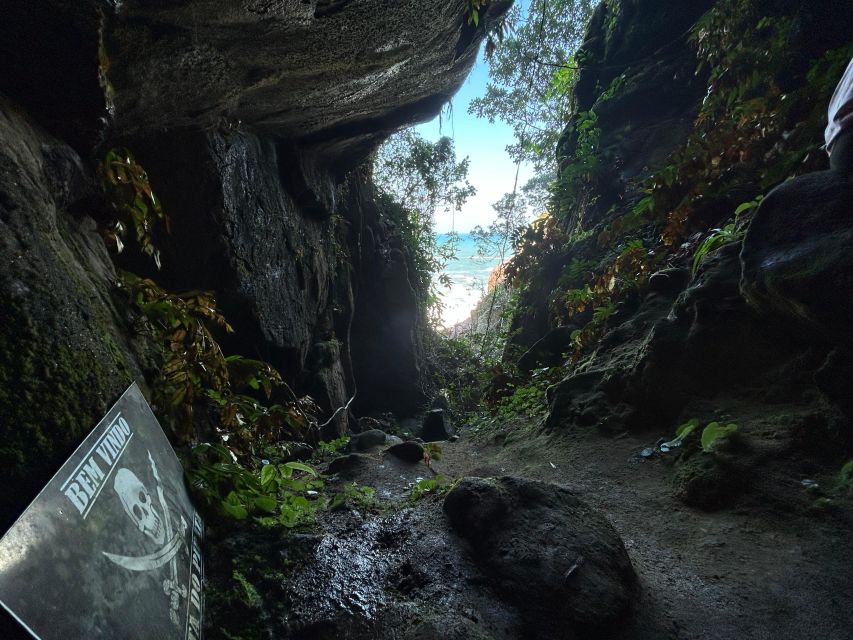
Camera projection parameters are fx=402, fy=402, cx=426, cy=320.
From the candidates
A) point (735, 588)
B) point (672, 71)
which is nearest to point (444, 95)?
point (672, 71)

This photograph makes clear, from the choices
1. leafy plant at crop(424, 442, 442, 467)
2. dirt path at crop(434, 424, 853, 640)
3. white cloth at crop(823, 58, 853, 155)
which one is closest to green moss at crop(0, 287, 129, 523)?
dirt path at crop(434, 424, 853, 640)

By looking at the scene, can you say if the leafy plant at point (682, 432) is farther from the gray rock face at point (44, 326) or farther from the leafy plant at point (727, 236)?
the gray rock face at point (44, 326)

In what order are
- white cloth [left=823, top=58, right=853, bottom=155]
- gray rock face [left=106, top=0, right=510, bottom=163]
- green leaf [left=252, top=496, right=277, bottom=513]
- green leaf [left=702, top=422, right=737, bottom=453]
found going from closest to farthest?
green leaf [left=252, top=496, right=277, bottom=513] < white cloth [left=823, top=58, right=853, bottom=155] < gray rock face [left=106, top=0, right=510, bottom=163] < green leaf [left=702, top=422, right=737, bottom=453]

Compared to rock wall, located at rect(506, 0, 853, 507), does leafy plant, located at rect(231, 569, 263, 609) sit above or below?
below

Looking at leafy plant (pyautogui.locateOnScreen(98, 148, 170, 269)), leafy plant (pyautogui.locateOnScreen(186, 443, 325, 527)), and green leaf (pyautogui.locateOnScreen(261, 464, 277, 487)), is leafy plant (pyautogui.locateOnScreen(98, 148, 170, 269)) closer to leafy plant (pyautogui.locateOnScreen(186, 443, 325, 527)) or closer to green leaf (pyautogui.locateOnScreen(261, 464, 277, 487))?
leafy plant (pyautogui.locateOnScreen(186, 443, 325, 527))

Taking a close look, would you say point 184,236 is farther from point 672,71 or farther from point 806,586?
point 672,71

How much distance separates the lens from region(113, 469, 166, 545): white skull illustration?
1.54 metres

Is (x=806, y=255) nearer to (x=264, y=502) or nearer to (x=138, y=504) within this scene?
(x=264, y=502)

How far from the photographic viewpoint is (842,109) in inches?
118

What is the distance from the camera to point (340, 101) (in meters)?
6.29

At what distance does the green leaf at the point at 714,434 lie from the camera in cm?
328

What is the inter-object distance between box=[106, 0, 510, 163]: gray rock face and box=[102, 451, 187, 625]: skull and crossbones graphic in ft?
9.34

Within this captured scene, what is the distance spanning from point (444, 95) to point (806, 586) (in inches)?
357

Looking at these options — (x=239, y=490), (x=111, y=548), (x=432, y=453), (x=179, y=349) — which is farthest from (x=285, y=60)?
(x=432, y=453)
